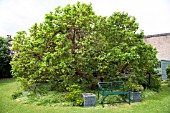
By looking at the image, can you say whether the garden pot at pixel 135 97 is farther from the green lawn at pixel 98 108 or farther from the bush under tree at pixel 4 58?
the bush under tree at pixel 4 58

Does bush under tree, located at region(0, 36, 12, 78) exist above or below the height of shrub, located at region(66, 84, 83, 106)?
above

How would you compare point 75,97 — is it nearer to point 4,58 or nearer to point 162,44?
point 162,44

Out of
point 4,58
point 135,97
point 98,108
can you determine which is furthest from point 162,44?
point 4,58

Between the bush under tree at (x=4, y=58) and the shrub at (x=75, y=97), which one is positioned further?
the bush under tree at (x=4, y=58)

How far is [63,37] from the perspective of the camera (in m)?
8.76

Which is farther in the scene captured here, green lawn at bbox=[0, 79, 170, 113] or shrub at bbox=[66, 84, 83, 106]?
shrub at bbox=[66, 84, 83, 106]

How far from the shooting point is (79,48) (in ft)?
31.2

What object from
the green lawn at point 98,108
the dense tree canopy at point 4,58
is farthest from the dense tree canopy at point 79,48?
the dense tree canopy at point 4,58

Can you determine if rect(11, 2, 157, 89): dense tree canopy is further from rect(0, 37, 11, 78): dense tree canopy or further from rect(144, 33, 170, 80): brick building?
rect(0, 37, 11, 78): dense tree canopy

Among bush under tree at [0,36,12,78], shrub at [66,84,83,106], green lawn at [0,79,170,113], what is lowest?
green lawn at [0,79,170,113]

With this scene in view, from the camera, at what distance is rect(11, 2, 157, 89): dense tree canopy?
8828 mm

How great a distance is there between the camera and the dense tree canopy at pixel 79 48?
8.83m

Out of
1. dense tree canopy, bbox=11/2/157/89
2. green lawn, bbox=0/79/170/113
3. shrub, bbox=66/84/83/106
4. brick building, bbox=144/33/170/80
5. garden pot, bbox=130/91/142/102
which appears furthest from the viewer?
brick building, bbox=144/33/170/80

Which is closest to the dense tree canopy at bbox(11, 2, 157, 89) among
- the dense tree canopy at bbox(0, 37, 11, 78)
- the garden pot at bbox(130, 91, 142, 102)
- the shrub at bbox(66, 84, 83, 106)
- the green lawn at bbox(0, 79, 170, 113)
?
the shrub at bbox(66, 84, 83, 106)
